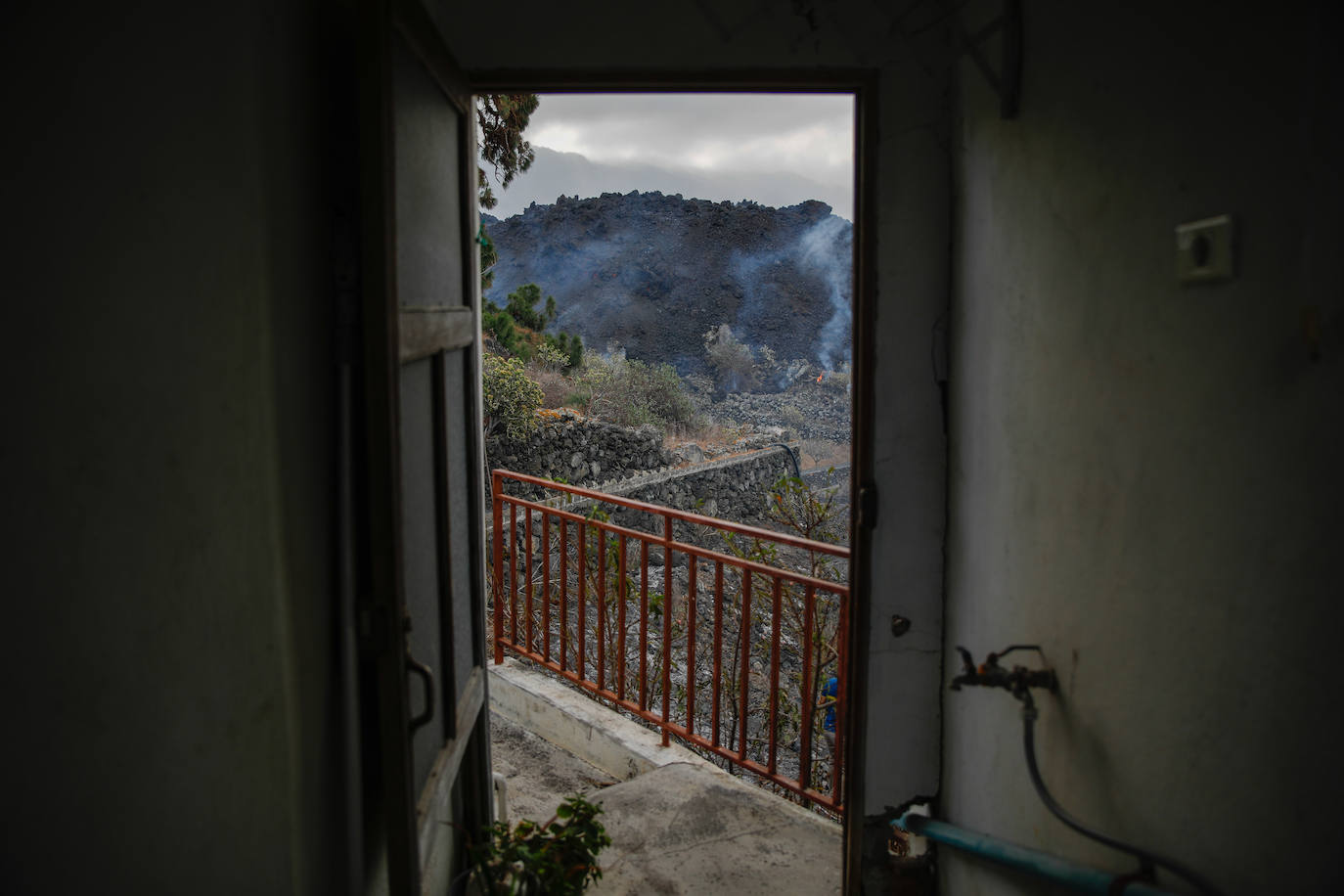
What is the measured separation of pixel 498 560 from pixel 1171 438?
3242 mm

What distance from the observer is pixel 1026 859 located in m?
1.50

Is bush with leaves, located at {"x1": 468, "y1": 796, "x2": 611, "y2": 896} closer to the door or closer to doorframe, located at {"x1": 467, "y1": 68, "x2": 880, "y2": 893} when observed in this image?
the door

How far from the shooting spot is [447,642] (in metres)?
1.78

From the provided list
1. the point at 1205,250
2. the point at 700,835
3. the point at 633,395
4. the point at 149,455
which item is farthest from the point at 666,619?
the point at 633,395

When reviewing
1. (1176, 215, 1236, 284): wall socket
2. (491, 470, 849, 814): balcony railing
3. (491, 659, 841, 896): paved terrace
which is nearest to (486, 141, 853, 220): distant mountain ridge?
(491, 470, 849, 814): balcony railing

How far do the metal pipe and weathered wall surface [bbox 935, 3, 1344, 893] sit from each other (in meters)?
0.03

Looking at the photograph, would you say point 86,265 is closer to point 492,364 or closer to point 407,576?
point 407,576

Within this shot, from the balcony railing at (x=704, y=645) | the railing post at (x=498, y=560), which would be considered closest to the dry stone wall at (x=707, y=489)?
the balcony railing at (x=704, y=645)

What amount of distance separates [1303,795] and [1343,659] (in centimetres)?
16

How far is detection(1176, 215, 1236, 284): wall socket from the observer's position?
0.97m

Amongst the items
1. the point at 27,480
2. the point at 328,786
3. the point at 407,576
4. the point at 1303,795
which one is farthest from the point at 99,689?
the point at 1303,795

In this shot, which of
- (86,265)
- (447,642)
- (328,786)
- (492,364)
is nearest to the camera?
(86,265)

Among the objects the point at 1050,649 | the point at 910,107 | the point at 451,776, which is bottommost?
the point at 451,776

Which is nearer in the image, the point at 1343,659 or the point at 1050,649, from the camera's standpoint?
the point at 1343,659
